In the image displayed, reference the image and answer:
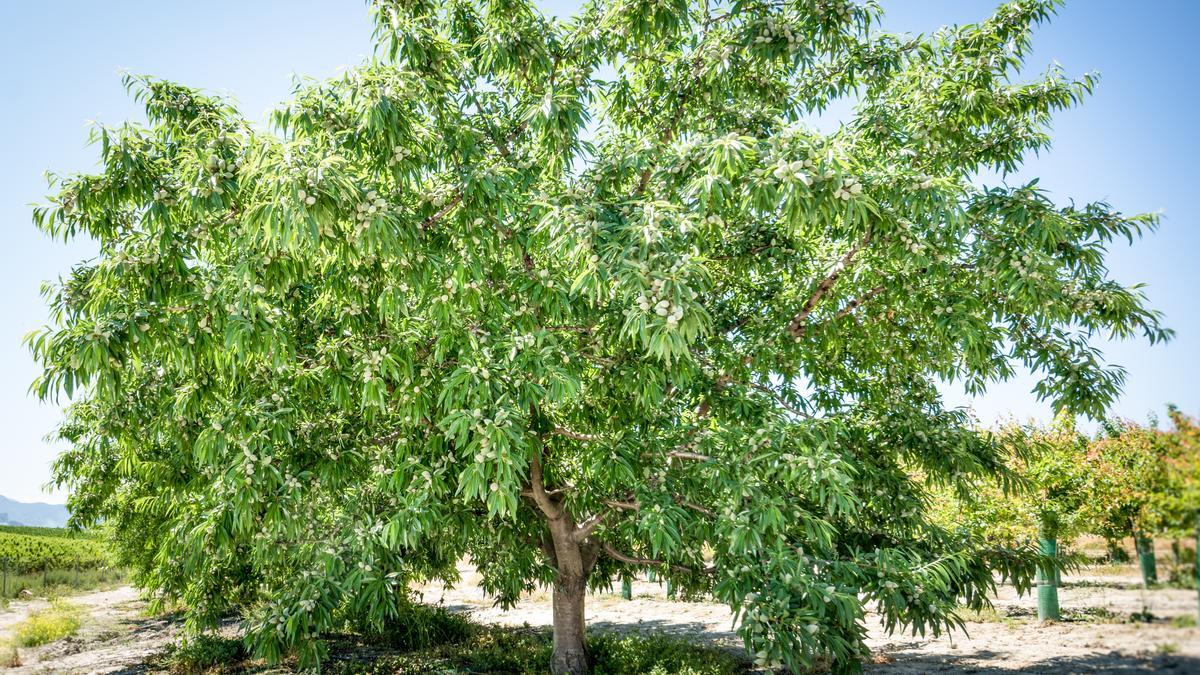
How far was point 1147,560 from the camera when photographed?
1.37 meters

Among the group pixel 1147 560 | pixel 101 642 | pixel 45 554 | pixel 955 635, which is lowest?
pixel 101 642

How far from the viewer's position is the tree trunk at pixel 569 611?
961 centimetres

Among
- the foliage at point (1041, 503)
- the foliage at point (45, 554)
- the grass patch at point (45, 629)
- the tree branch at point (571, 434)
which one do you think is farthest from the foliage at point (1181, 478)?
the foliage at point (45, 554)

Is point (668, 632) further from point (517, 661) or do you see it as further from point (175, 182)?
point (175, 182)

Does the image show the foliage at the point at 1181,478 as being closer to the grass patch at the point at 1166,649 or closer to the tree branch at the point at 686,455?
the grass patch at the point at 1166,649

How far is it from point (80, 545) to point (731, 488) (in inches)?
1498

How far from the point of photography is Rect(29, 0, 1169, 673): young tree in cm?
548

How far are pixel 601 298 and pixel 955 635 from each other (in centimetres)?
1132

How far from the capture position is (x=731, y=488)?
19.6 feet

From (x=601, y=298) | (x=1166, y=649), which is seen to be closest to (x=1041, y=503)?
(x=601, y=298)

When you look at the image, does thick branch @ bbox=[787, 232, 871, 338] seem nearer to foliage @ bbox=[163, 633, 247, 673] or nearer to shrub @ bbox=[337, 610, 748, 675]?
shrub @ bbox=[337, 610, 748, 675]

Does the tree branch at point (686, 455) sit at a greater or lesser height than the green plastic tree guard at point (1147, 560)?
greater

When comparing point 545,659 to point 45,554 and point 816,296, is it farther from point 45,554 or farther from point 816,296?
point 45,554

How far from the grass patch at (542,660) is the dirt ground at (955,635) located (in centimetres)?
179
